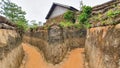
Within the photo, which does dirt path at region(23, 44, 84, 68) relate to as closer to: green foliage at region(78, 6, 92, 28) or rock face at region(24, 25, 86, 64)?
rock face at region(24, 25, 86, 64)

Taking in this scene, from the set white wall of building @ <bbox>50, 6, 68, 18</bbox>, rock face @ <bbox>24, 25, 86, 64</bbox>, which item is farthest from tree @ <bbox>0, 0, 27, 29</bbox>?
rock face @ <bbox>24, 25, 86, 64</bbox>

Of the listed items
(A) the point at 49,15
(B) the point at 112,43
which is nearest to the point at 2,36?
(B) the point at 112,43

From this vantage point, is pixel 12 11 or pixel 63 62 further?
pixel 12 11

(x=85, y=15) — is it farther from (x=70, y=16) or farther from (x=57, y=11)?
(x=57, y=11)

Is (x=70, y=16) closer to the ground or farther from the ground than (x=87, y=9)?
closer to the ground

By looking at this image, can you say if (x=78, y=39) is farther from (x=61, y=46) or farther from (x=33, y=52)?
(x=33, y=52)

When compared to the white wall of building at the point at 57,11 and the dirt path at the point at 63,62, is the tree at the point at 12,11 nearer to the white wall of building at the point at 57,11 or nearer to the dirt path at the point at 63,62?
the white wall of building at the point at 57,11

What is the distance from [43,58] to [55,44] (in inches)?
59.2

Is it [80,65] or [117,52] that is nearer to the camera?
[117,52]

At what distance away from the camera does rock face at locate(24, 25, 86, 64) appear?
40.4 feet

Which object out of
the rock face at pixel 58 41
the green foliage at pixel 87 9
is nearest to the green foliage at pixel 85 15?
A: the green foliage at pixel 87 9

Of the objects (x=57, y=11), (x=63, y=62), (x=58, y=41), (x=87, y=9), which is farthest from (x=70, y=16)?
(x=63, y=62)

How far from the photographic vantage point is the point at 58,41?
1263 centimetres

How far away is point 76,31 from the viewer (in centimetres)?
1366
